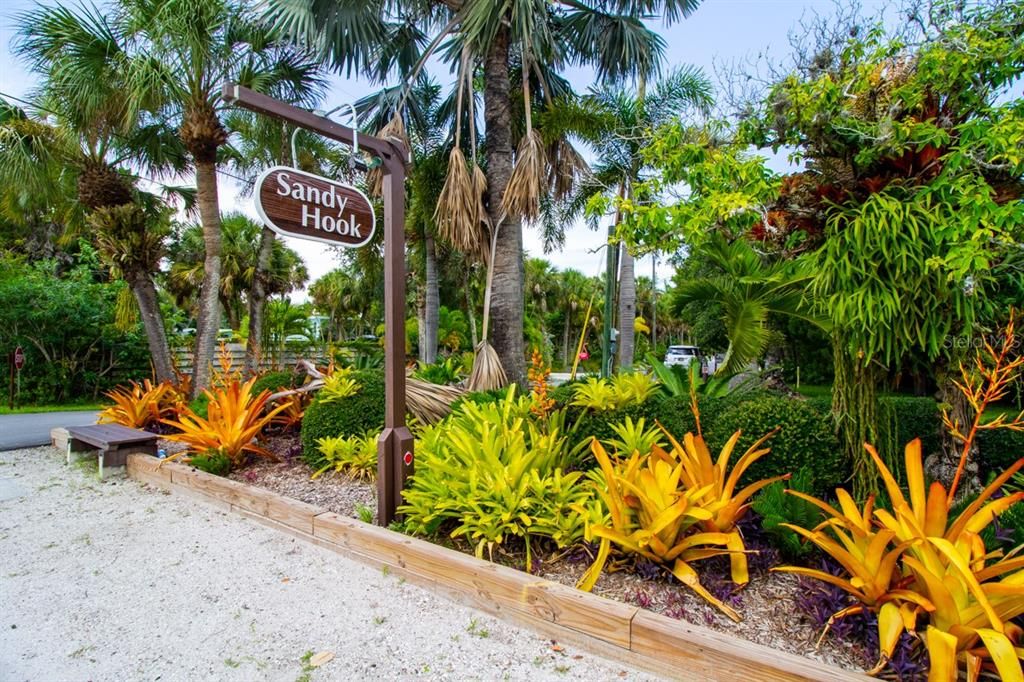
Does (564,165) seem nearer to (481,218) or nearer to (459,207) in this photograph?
(481,218)

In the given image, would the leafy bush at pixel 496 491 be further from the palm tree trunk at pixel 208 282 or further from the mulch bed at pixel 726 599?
the palm tree trunk at pixel 208 282

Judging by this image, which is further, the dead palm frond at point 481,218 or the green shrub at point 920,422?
the dead palm frond at point 481,218

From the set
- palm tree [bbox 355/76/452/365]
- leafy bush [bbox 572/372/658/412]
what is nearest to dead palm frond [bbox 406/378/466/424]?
leafy bush [bbox 572/372/658/412]

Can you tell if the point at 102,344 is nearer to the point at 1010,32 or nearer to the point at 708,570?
the point at 708,570

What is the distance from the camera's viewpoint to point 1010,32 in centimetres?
262

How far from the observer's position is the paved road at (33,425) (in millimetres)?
7031

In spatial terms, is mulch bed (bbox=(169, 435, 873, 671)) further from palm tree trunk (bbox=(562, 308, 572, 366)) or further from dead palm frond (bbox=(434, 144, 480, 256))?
palm tree trunk (bbox=(562, 308, 572, 366))

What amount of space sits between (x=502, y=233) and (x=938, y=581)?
19.0 feet

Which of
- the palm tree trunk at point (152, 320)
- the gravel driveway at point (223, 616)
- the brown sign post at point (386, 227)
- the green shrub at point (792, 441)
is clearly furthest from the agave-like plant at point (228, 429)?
the green shrub at point (792, 441)

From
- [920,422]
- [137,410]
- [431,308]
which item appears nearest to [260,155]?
[431,308]

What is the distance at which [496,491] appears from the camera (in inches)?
122

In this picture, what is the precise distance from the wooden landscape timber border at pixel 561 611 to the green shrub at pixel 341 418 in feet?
3.71

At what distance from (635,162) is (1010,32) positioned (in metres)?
6.82

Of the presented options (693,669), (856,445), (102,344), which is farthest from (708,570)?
(102,344)
